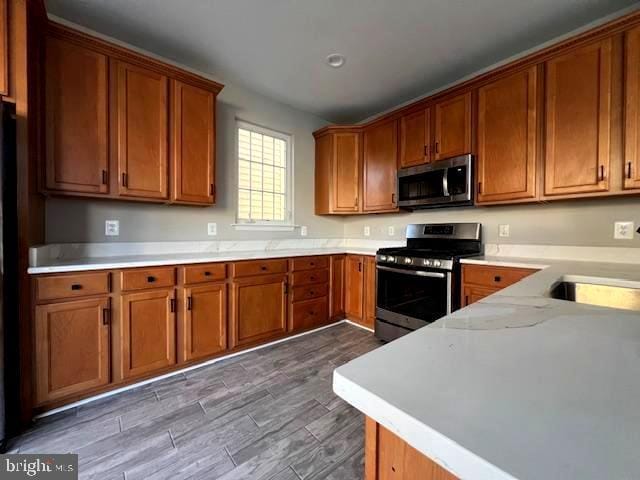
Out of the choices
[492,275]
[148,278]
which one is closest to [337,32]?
[492,275]

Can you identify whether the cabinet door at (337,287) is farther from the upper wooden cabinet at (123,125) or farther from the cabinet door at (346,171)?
the upper wooden cabinet at (123,125)

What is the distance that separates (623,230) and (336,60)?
257 cm

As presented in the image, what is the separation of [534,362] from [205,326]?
227 centimetres

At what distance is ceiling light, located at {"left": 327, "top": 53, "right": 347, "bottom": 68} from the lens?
2.40m

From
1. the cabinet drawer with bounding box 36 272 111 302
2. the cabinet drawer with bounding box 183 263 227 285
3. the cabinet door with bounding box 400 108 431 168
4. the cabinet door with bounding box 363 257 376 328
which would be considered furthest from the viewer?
the cabinet door with bounding box 363 257 376 328

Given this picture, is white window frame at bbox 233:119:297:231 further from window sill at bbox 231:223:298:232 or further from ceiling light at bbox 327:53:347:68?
ceiling light at bbox 327:53:347:68

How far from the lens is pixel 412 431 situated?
1.09 ft

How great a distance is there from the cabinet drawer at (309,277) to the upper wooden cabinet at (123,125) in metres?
1.12

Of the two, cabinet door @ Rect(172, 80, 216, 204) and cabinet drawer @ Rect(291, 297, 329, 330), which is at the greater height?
cabinet door @ Rect(172, 80, 216, 204)

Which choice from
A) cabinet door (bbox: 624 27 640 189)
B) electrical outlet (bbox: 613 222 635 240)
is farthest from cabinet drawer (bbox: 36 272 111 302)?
electrical outlet (bbox: 613 222 635 240)

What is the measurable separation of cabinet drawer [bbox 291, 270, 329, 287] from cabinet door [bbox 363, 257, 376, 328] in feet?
1.50

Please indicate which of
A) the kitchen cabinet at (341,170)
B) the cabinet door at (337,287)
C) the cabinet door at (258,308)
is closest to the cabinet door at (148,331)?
the cabinet door at (258,308)

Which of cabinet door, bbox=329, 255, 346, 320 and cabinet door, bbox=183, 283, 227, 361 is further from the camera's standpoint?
cabinet door, bbox=329, 255, 346, 320

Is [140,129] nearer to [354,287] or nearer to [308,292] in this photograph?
[308,292]
